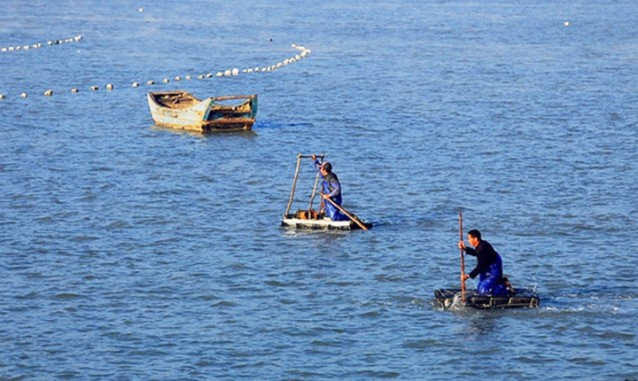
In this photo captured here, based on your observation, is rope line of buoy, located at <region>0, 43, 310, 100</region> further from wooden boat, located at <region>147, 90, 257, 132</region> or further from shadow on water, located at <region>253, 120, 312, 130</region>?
shadow on water, located at <region>253, 120, 312, 130</region>

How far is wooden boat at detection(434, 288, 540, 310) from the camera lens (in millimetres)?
25609

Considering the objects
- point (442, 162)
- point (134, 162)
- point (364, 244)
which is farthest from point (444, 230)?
point (134, 162)

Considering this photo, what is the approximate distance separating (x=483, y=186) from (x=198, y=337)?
49.8 feet

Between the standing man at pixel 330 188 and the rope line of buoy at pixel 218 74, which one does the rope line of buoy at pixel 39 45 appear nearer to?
the rope line of buoy at pixel 218 74

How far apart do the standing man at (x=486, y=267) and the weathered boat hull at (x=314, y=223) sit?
21.5 ft

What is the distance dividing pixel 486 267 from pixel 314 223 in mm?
7319

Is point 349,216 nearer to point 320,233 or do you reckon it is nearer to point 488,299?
point 320,233

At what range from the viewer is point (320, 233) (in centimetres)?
3191

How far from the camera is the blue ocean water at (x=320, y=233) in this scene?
78.8ft

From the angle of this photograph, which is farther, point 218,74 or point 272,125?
point 218,74

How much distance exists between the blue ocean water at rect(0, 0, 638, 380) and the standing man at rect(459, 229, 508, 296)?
60 centimetres

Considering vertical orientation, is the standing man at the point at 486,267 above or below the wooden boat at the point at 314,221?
below

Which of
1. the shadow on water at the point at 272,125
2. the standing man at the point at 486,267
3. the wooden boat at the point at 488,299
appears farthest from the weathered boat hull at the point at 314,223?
the shadow on water at the point at 272,125

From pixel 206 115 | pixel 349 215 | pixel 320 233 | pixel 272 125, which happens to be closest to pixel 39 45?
pixel 272 125
